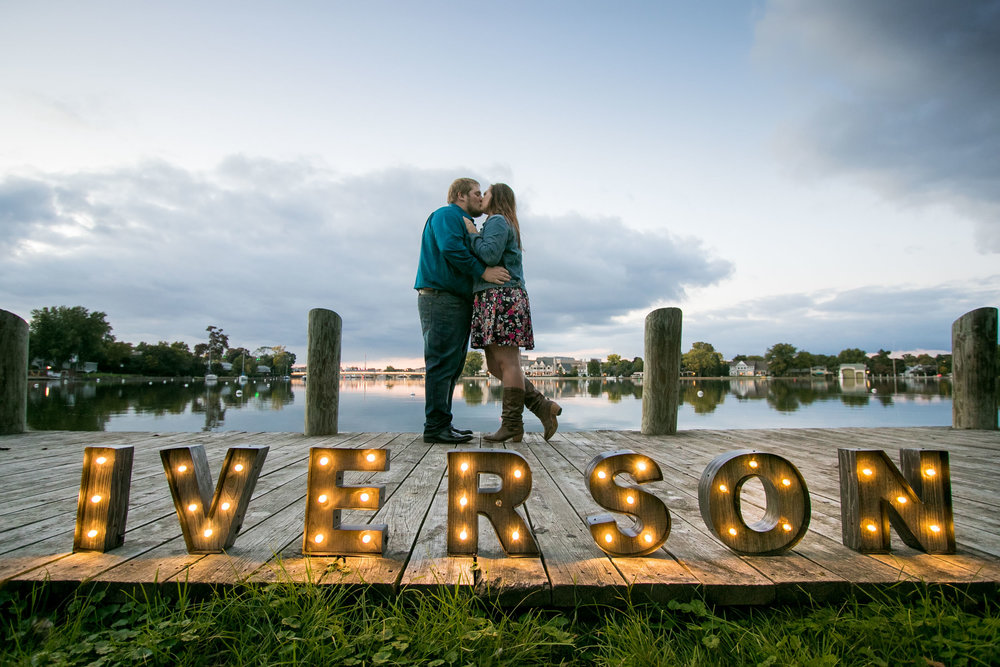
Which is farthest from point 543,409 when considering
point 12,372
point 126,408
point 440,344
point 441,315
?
point 126,408

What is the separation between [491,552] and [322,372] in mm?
3558

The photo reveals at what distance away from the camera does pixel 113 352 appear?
66.7 m

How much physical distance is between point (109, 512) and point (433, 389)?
276 centimetres

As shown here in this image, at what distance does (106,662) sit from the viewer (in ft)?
3.97

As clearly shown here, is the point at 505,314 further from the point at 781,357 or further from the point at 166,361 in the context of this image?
the point at 781,357

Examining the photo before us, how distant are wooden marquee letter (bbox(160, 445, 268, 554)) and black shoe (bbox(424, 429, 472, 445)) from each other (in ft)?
8.36

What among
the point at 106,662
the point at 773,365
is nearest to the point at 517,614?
the point at 106,662

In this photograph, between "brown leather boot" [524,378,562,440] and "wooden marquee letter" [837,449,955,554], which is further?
"brown leather boot" [524,378,562,440]

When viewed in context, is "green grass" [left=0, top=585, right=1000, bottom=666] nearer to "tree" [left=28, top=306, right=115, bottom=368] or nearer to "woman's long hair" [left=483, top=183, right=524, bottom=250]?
"woman's long hair" [left=483, top=183, right=524, bottom=250]

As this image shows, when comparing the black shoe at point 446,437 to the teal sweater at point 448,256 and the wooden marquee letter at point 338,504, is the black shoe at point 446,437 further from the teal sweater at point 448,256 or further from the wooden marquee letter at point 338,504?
the wooden marquee letter at point 338,504

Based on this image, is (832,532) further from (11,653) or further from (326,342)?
(326,342)

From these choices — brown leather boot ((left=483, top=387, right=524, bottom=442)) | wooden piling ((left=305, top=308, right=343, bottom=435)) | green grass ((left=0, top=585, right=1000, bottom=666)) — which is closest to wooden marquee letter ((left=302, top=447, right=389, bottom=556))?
green grass ((left=0, top=585, right=1000, bottom=666))

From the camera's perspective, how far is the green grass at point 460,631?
1244 millimetres

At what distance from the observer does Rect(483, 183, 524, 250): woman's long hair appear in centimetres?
432
